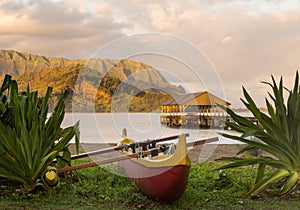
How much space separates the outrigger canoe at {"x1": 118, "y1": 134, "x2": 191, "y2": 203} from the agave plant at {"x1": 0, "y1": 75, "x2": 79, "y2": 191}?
46.1 inches

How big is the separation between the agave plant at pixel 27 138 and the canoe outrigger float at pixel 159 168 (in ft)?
0.75

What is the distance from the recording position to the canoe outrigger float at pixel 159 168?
4484mm

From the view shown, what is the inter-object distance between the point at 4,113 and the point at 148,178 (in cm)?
212

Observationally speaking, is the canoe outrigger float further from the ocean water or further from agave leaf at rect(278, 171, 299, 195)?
agave leaf at rect(278, 171, 299, 195)

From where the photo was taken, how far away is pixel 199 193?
17.7 ft

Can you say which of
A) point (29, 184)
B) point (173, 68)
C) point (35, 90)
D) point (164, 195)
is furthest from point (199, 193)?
point (35, 90)

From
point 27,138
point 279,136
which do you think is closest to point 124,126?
point 27,138

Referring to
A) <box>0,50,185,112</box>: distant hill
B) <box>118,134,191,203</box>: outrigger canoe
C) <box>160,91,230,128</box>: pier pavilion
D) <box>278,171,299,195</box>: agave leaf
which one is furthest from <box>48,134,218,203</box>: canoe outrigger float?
<box>278,171,299,195</box>: agave leaf

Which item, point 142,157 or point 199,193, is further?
point 199,193

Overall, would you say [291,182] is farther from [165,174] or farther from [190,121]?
[165,174]

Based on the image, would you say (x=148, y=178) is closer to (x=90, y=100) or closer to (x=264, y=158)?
(x=90, y=100)

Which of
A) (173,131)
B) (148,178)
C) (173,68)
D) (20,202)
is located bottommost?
(20,202)

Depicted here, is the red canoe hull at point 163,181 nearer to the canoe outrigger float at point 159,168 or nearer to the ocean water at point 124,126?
the canoe outrigger float at point 159,168

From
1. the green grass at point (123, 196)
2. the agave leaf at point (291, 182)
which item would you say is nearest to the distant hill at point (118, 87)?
the green grass at point (123, 196)
